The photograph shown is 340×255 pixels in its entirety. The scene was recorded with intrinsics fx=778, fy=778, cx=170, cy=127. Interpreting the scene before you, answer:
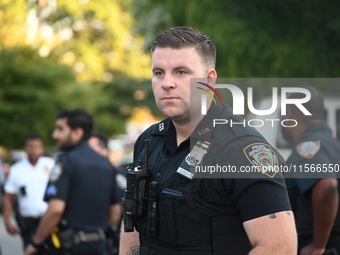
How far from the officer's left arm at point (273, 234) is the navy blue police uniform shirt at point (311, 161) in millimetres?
2021

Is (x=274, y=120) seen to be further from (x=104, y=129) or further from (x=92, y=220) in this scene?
(x=104, y=129)

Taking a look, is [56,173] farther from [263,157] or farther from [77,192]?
[263,157]

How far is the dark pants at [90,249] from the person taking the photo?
7.11m

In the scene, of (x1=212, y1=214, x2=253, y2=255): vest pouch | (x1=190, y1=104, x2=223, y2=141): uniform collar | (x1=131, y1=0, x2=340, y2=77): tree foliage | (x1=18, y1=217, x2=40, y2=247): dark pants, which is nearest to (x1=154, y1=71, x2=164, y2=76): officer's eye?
(x1=190, y1=104, x2=223, y2=141): uniform collar

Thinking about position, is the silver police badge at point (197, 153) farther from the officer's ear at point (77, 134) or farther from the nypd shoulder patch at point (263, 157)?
the officer's ear at point (77, 134)

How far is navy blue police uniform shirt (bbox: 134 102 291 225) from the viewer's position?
10.0ft

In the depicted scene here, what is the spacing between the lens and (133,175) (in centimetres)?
350

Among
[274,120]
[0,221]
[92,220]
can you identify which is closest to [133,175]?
[92,220]

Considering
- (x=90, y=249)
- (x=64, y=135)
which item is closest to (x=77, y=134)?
(x=64, y=135)

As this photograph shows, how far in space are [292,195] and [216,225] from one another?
2088mm

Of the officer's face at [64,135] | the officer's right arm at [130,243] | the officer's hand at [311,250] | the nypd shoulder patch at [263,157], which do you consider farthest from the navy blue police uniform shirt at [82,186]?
the nypd shoulder patch at [263,157]

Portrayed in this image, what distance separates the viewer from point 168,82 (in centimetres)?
326

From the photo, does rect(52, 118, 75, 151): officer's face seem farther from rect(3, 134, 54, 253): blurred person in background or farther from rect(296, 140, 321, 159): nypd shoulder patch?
rect(296, 140, 321, 159): nypd shoulder patch

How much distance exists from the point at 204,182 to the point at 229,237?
0.82 ft
